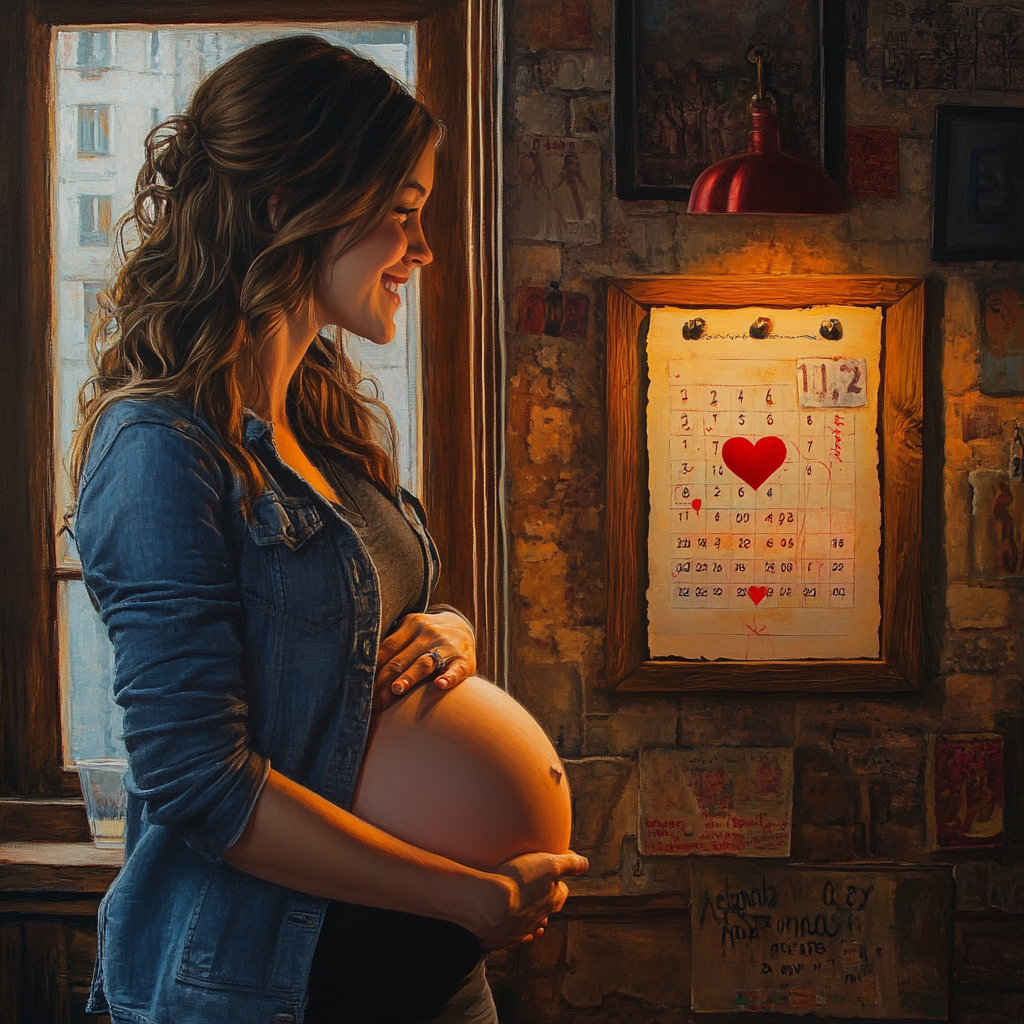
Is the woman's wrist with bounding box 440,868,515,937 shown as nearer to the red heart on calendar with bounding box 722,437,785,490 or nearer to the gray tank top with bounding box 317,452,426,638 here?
the gray tank top with bounding box 317,452,426,638

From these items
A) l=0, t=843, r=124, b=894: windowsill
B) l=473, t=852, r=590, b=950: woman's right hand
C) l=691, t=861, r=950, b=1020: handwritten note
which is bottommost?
l=691, t=861, r=950, b=1020: handwritten note

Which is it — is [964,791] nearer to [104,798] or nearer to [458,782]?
[458,782]

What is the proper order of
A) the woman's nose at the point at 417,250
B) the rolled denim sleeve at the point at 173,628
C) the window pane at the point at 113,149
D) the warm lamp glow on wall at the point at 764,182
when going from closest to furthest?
the rolled denim sleeve at the point at 173,628
the woman's nose at the point at 417,250
the warm lamp glow on wall at the point at 764,182
the window pane at the point at 113,149

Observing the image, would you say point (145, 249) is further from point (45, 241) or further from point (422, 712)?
point (45, 241)

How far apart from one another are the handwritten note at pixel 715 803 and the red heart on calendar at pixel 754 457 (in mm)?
616

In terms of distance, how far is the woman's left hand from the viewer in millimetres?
1310

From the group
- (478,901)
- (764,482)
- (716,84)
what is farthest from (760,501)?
(478,901)

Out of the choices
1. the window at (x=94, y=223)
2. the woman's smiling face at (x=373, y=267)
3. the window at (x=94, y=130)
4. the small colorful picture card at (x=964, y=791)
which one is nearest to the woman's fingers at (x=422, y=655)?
the woman's smiling face at (x=373, y=267)

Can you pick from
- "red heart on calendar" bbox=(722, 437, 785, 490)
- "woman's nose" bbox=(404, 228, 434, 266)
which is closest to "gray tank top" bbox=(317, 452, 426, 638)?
"woman's nose" bbox=(404, 228, 434, 266)

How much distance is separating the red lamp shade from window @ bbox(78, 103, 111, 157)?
138 centimetres

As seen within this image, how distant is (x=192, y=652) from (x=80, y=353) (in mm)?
1438

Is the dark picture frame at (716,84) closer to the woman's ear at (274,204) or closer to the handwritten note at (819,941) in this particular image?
the woman's ear at (274,204)

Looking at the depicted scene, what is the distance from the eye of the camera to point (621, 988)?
6.90 feet

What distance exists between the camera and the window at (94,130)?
221 centimetres
